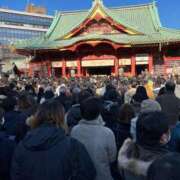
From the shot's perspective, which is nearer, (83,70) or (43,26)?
(83,70)

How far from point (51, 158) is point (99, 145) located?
1.06m

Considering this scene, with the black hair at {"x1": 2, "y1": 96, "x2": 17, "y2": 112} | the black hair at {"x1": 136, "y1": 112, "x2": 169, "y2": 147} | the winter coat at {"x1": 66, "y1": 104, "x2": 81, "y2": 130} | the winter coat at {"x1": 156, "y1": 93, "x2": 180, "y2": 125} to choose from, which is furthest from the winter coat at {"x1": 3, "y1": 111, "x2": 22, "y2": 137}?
the winter coat at {"x1": 156, "y1": 93, "x2": 180, "y2": 125}

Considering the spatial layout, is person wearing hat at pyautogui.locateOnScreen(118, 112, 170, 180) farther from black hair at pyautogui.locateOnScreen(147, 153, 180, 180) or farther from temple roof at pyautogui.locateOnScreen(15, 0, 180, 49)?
temple roof at pyautogui.locateOnScreen(15, 0, 180, 49)

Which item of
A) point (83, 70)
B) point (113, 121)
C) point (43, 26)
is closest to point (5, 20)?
point (43, 26)

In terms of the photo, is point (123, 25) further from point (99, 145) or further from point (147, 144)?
point (147, 144)

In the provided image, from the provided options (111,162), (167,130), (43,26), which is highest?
(43,26)

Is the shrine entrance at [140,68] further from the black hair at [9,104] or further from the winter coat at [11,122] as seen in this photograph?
the winter coat at [11,122]

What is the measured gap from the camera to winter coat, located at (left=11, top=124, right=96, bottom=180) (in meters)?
3.14

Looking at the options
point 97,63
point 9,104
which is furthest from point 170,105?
point 97,63

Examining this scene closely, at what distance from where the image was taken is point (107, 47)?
28.5 meters

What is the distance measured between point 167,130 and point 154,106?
220 cm

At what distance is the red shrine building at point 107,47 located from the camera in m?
27.0

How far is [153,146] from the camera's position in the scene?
118 inches

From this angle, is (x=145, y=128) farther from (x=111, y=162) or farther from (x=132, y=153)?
(x=111, y=162)
